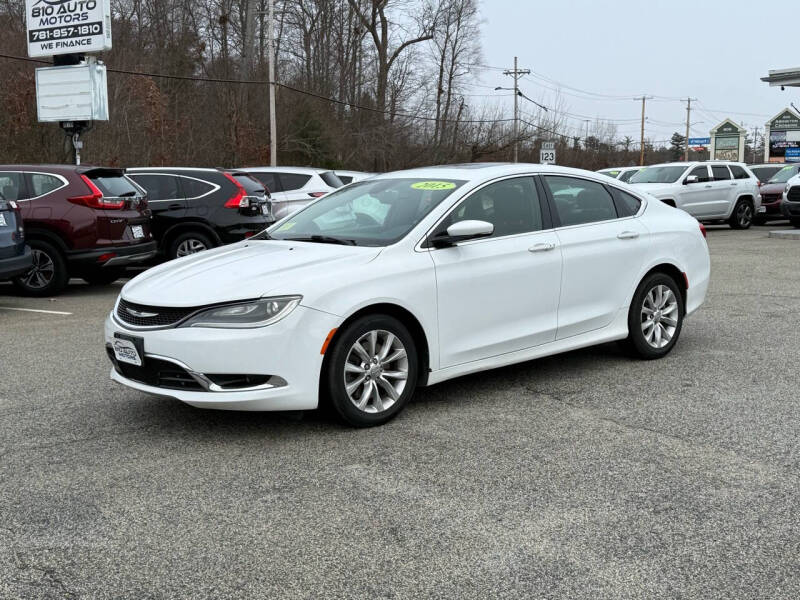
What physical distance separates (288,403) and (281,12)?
3678 centimetres

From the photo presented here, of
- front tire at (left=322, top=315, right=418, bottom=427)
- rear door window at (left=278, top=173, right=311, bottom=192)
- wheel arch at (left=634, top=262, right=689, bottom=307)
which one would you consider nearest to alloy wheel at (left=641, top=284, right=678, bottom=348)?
wheel arch at (left=634, top=262, right=689, bottom=307)

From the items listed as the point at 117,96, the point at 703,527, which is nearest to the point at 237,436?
the point at 703,527

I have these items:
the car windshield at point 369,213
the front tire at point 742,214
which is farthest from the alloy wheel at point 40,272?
the front tire at point 742,214

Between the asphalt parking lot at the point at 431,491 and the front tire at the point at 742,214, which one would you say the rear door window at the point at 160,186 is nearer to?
the asphalt parking lot at the point at 431,491

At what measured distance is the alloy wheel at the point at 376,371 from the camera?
16.4 ft

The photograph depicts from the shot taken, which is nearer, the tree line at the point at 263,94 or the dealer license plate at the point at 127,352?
the dealer license plate at the point at 127,352

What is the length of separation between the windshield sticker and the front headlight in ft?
5.15

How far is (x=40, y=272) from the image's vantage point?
1119 centimetres

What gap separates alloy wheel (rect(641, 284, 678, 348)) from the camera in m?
6.82

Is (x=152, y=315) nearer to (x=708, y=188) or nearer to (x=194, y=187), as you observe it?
(x=194, y=187)

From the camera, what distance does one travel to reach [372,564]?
338 cm

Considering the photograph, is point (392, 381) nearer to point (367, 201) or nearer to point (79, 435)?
point (367, 201)

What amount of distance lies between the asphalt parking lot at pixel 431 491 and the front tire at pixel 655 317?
1.01 feet

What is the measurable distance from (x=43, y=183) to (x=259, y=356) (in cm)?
776
